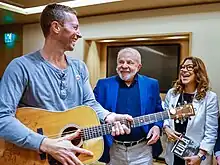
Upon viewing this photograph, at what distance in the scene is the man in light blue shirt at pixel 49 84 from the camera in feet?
4.35

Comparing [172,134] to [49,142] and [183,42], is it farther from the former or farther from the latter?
[183,42]

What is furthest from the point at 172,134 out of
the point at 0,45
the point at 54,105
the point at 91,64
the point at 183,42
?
the point at 0,45

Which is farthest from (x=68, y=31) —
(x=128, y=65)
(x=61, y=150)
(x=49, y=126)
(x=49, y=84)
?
(x=128, y=65)

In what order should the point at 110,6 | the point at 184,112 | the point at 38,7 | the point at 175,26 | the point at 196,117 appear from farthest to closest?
1. the point at 38,7
2. the point at 110,6
3. the point at 175,26
4. the point at 196,117
5. the point at 184,112

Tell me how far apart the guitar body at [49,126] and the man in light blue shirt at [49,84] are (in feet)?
0.12

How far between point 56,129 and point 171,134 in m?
1.31

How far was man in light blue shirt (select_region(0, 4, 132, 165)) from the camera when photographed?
1.33m

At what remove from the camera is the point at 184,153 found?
8.05ft

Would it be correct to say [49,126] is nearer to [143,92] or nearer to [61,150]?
[61,150]

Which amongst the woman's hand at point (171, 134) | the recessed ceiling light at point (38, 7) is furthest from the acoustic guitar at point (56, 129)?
the recessed ceiling light at point (38, 7)

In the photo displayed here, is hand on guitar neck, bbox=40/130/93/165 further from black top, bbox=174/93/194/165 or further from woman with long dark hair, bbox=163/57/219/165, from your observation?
black top, bbox=174/93/194/165

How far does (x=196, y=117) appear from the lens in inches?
100

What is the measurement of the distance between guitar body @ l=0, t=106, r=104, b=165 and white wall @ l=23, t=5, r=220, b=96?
2838 mm

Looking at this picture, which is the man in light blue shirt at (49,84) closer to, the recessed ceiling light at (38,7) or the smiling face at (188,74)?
the smiling face at (188,74)
